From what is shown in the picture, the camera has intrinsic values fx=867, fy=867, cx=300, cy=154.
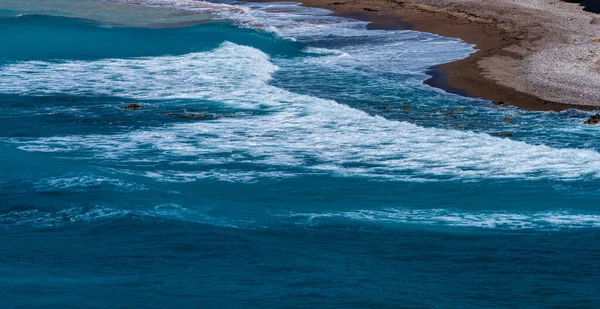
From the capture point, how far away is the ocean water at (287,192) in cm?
962

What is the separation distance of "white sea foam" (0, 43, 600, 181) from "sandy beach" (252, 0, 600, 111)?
399cm

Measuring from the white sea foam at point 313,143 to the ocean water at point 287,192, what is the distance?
6 cm

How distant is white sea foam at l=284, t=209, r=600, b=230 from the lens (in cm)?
1180

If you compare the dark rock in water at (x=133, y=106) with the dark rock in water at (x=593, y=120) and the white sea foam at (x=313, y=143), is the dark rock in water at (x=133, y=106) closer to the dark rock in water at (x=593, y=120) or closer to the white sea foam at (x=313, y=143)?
the white sea foam at (x=313, y=143)

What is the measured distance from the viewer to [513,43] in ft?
89.4

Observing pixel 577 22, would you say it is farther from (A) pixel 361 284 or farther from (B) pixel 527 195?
(A) pixel 361 284

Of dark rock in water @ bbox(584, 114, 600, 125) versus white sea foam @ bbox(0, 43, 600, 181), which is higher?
dark rock in water @ bbox(584, 114, 600, 125)

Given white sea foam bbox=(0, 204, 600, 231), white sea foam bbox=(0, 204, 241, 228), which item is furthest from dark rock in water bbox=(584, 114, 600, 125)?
white sea foam bbox=(0, 204, 241, 228)

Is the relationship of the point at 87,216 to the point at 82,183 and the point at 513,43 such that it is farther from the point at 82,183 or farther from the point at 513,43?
the point at 513,43

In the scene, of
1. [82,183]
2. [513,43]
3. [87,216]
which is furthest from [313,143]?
[513,43]

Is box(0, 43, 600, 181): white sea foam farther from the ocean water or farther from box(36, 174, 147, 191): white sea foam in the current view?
box(36, 174, 147, 191): white sea foam

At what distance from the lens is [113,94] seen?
21.4 m

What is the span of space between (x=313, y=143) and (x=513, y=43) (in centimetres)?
1314

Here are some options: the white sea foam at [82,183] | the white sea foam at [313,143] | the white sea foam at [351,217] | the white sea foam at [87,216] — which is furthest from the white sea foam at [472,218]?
the white sea foam at [82,183]
